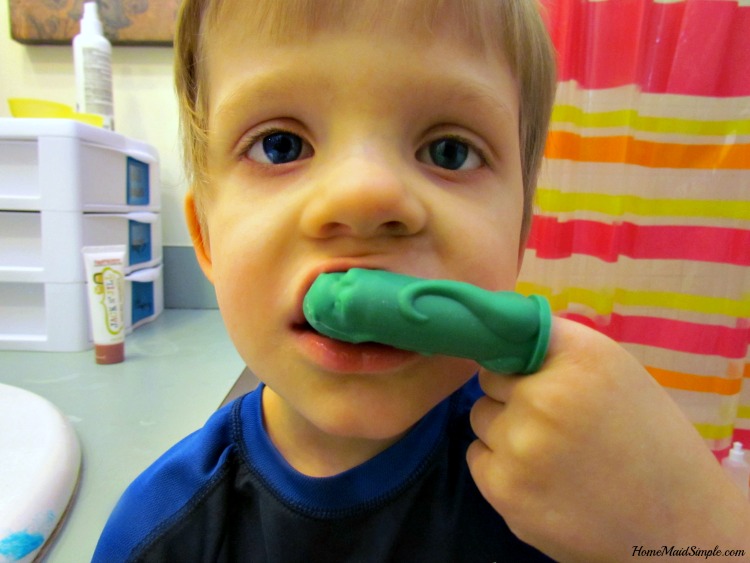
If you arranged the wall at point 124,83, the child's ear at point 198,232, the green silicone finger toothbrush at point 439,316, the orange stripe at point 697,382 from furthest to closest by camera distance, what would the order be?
the wall at point 124,83
the orange stripe at point 697,382
the child's ear at point 198,232
the green silicone finger toothbrush at point 439,316

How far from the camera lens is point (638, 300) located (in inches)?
33.7

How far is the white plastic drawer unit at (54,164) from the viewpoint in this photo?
870mm

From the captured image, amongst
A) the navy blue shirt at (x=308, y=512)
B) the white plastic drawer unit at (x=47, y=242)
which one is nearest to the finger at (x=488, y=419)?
the navy blue shirt at (x=308, y=512)

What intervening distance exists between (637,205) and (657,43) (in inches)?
10.1

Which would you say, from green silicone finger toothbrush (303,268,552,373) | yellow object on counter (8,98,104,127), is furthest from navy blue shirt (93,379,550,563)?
yellow object on counter (8,98,104,127)

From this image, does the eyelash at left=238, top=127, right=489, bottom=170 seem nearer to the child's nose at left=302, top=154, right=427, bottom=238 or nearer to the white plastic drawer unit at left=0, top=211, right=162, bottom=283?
the child's nose at left=302, top=154, right=427, bottom=238

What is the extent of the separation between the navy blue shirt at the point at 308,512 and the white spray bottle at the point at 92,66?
0.89 metres

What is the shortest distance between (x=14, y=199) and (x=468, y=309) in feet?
3.20

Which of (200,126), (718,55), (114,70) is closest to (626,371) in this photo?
(200,126)

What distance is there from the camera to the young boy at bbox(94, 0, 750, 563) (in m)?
0.32

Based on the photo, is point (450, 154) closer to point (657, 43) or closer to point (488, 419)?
point (488, 419)

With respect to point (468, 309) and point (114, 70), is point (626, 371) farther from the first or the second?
point (114, 70)

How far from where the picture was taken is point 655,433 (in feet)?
1.04

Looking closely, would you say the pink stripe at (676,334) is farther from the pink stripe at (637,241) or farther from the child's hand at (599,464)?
the child's hand at (599,464)
